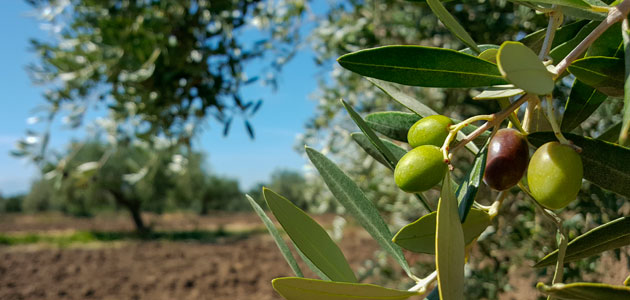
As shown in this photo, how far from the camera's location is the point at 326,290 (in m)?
0.32

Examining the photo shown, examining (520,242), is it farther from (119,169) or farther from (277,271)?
(119,169)

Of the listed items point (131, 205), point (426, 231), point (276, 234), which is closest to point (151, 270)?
point (276, 234)

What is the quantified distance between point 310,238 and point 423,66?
0.17 m

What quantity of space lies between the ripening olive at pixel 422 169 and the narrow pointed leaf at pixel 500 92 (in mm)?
55

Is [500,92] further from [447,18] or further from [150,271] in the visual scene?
[150,271]

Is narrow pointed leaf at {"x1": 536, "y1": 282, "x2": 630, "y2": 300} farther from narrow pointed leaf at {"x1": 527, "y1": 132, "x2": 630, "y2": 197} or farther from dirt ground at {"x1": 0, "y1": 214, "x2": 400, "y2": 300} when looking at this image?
dirt ground at {"x1": 0, "y1": 214, "x2": 400, "y2": 300}

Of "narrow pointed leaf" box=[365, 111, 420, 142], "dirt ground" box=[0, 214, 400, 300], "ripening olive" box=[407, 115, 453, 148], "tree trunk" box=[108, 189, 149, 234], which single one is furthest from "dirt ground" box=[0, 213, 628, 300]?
"ripening olive" box=[407, 115, 453, 148]

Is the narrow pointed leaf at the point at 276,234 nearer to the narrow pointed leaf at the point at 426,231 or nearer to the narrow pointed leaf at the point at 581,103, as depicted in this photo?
the narrow pointed leaf at the point at 426,231

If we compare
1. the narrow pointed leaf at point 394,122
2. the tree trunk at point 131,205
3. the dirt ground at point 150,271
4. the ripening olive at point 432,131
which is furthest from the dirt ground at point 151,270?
the ripening olive at point 432,131

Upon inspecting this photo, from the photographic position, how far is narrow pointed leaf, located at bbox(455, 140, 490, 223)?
0.34m

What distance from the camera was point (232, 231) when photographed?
17.7m

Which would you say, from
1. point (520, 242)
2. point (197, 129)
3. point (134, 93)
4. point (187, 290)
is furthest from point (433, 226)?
point (187, 290)

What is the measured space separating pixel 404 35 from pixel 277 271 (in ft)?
23.8

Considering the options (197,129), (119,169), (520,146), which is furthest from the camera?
(119,169)
